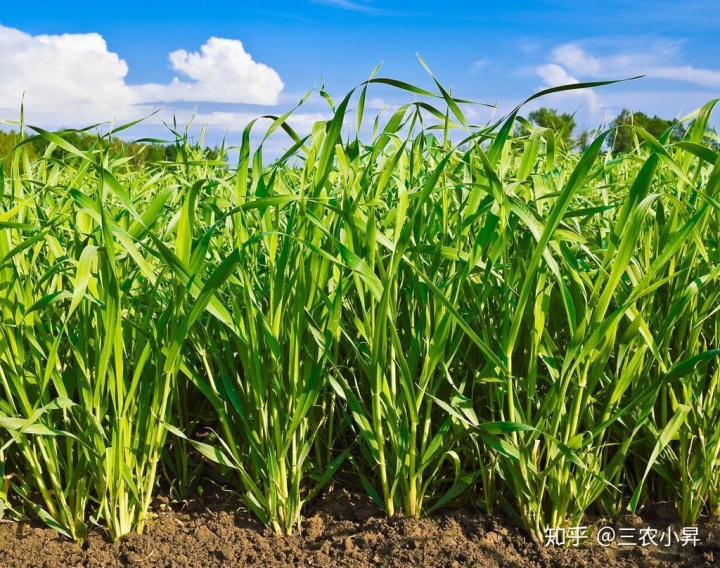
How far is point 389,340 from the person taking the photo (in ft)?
4.94

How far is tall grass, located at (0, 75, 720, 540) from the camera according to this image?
1.34 m

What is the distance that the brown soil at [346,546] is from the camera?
1490mm

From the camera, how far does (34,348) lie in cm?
145

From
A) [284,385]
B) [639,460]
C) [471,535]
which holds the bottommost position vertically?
Result: [471,535]

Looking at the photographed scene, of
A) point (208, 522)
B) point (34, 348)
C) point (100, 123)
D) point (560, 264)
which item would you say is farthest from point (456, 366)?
point (100, 123)

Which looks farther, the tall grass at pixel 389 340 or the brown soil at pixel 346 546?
the brown soil at pixel 346 546

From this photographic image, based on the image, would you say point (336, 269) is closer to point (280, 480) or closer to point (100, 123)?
point (280, 480)

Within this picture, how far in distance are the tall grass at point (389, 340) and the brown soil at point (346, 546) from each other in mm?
47

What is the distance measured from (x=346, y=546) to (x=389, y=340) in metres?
0.44

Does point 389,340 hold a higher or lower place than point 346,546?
higher

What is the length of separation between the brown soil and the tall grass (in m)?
0.05

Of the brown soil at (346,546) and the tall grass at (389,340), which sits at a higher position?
the tall grass at (389,340)

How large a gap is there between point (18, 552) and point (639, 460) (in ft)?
4.60

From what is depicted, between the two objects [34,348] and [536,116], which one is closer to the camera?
[34,348]
